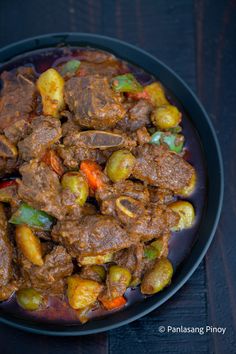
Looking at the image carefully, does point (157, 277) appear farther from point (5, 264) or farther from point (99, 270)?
point (5, 264)

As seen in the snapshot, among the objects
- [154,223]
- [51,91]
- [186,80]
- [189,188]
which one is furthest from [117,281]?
[186,80]

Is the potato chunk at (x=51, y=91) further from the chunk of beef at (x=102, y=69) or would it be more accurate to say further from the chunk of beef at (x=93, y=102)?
the chunk of beef at (x=102, y=69)

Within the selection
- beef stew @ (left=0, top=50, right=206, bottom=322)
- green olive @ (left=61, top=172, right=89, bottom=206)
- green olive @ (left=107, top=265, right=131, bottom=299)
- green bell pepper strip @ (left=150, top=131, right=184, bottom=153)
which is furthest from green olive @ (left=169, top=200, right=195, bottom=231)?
green olive @ (left=61, top=172, right=89, bottom=206)

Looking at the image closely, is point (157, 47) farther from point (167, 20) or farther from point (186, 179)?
point (186, 179)

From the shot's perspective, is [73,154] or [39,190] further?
[73,154]

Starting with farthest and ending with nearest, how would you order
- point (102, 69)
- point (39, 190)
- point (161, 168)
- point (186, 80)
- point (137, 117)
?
1. point (186, 80)
2. point (102, 69)
3. point (137, 117)
4. point (161, 168)
5. point (39, 190)

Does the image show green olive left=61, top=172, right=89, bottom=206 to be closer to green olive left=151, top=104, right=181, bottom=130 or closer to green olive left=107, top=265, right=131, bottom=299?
green olive left=107, top=265, right=131, bottom=299

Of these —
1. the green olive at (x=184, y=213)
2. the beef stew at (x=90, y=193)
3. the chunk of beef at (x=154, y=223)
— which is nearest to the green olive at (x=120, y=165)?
the beef stew at (x=90, y=193)
